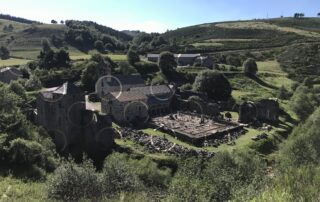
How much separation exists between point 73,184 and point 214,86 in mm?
59006

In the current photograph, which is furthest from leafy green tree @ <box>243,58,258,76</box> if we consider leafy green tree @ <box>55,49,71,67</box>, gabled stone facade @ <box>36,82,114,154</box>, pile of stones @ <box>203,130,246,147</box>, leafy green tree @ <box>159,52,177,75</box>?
gabled stone facade @ <box>36,82,114,154</box>

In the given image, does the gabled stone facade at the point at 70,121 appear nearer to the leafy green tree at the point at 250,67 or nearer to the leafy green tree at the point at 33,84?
the leafy green tree at the point at 33,84

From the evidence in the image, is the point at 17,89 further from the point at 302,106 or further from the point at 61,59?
the point at 302,106

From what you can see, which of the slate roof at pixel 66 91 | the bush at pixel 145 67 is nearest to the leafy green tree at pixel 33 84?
the bush at pixel 145 67

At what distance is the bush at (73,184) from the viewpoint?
2405cm

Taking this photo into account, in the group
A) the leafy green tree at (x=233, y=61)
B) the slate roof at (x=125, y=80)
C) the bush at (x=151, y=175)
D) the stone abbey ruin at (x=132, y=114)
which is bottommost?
the bush at (x=151, y=175)

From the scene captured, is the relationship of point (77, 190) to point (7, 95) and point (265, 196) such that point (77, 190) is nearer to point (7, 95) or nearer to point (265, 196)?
point (265, 196)

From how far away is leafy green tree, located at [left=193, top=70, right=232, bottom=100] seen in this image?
265 ft

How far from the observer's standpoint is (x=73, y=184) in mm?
25234

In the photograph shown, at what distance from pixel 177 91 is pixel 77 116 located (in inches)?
1217

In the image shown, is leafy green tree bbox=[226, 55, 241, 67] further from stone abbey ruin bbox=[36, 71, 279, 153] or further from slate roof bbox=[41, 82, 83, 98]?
slate roof bbox=[41, 82, 83, 98]

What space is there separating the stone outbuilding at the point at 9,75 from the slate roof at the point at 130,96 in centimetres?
3804

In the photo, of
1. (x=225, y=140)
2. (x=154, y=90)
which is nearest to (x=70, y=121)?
(x=225, y=140)

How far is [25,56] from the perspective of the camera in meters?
133
